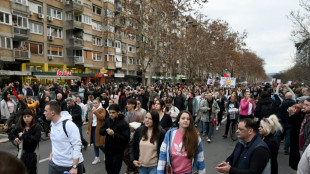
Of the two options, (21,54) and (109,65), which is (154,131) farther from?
(109,65)

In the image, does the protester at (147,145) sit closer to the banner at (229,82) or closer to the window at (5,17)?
the banner at (229,82)

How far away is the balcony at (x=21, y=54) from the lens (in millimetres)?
24747

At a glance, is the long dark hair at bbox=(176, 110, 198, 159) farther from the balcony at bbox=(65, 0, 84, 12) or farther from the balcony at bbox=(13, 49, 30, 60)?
the balcony at bbox=(65, 0, 84, 12)

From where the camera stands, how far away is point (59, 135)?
3.34 meters

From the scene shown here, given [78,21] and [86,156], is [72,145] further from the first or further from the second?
[78,21]

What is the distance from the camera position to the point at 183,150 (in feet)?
9.99

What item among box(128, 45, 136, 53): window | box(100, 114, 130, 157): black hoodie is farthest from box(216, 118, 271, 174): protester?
box(128, 45, 136, 53): window

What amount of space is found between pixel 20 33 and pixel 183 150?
2792 cm

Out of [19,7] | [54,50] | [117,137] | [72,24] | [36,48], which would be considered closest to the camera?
[117,137]

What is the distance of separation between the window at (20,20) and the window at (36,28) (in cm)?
176

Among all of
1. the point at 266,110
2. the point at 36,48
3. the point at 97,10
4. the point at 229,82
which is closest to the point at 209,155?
the point at 266,110

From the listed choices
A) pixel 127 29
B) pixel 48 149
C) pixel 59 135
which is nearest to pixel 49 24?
pixel 127 29

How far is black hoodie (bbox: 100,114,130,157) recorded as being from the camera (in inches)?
158

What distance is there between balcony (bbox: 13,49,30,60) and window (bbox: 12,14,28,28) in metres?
3.03
